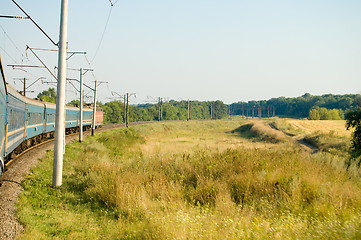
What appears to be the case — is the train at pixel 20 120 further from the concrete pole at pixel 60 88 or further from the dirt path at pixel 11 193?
the concrete pole at pixel 60 88

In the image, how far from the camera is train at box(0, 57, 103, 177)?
10.4 m

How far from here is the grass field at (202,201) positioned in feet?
19.4

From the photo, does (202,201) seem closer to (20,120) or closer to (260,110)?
(20,120)

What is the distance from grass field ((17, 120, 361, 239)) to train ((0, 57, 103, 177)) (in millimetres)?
1647

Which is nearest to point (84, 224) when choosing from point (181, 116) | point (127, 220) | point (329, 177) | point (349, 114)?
point (127, 220)

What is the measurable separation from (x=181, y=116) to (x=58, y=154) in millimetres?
159762

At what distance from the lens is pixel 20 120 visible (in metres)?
15.8

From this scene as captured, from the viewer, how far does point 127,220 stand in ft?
24.8

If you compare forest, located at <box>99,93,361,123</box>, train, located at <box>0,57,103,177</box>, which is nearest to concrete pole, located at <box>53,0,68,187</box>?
train, located at <box>0,57,103,177</box>

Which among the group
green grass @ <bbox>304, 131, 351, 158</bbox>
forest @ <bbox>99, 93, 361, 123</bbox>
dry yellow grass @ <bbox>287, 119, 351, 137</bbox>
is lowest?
green grass @ <bbox>304, 131, 351, 158</bbox>

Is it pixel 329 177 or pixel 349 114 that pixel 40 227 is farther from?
pixel 349 114

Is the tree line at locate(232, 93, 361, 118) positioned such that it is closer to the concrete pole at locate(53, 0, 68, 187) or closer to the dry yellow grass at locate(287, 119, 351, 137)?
the dry yellow grass at locate(287, 119, 351, 137)

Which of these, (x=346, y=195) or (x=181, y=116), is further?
(x=181, y=116)

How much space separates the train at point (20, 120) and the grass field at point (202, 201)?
5.40ft
